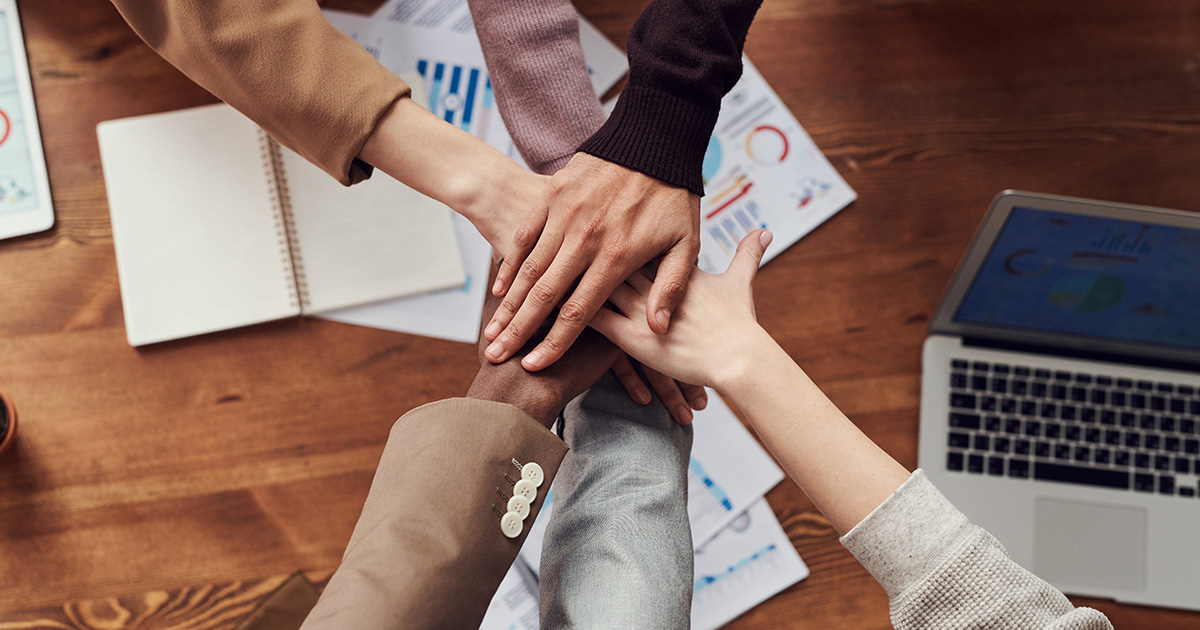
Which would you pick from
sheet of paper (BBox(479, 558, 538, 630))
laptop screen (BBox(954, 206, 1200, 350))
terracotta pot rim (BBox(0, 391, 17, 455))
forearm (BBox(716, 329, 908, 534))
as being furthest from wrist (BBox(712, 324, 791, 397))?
terracotta pot rim (BBox(0, 391, 17, 455))

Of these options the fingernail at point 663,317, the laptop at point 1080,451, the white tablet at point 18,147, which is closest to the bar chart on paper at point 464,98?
the fingernail at point 663,317

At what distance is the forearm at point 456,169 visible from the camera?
81cm

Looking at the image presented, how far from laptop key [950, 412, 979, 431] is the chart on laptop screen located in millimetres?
1177

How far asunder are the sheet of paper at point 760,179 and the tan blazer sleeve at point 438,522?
0.47 meters

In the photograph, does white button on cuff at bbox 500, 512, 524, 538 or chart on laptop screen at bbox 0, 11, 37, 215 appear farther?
chart on laptop screen at bbox 0, 11, 37, 215

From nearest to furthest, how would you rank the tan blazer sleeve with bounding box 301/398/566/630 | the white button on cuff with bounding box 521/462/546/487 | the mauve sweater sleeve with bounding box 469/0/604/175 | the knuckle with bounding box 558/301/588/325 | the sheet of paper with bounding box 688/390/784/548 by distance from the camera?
the tan blazer sleeve with bounding box 301/398/566/630, the white button on cuff with bounding box 521/462/546/487, the knuckle with bounding box 558/301/588/325, the mauve sweater sleeve with bounding box 469/0/604/175, the sheet of paper with bounding box 688/390/784/548

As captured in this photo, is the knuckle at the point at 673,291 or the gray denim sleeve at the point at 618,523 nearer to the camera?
the gray denim sleeve at the point at 618,523

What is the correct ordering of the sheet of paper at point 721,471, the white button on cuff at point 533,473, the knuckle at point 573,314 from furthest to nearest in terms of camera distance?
the sheet of paper at point 721,471, the knuckle at point 573,314, the white button on cuff at point 533,473

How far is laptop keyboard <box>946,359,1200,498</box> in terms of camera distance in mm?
915

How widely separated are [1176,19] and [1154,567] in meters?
0.73

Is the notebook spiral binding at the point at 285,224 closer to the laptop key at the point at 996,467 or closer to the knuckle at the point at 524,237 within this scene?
the knuckle at the point at 524,237

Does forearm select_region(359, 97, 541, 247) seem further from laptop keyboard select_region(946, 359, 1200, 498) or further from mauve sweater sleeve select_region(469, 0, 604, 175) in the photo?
laptop keyboard select_region(946, 359, 1200, 498)

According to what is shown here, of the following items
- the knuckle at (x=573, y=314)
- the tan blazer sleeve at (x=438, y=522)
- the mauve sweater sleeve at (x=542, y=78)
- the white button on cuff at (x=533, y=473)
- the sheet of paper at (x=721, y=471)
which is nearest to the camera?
the tan blazer sleeve at (x=438, y=522)

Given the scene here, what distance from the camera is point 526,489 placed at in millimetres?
638
